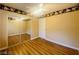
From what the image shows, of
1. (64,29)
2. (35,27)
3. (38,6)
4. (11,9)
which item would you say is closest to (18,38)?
(35,27)

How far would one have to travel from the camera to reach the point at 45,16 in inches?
72.2

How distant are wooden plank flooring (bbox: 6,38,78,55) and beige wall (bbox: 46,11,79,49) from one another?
3.9 inches

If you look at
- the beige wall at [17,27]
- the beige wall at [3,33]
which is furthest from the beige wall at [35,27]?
the beige wall at [3,33]

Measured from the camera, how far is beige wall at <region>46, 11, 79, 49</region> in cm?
173

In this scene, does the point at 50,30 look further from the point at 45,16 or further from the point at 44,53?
the point at 44,53

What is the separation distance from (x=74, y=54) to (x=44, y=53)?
0.54 m

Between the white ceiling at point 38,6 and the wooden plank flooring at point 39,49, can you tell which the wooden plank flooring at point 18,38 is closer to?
the wooden plank flooring at point 39,49

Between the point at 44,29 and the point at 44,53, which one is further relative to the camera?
the point at 44,29

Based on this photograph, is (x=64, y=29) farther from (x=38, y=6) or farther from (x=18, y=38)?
(x=18, y=38)

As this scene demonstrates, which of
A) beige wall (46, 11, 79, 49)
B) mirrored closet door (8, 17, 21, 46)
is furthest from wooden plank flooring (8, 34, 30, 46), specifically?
beige wall (46, 11, 79, 49)

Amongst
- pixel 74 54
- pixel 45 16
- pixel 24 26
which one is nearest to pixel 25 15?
pixel 24 26

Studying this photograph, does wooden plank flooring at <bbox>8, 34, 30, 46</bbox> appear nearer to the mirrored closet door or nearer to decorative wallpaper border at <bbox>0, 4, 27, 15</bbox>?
the mirrored closet door

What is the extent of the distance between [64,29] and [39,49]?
1.96 feet

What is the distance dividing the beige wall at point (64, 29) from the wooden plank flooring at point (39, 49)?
0.10 metres
